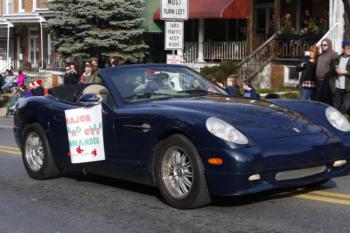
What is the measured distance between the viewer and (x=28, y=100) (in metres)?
8.64

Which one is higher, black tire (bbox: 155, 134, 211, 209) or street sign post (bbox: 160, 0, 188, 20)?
street sign post (bbox: 160, 0, 188, 20)

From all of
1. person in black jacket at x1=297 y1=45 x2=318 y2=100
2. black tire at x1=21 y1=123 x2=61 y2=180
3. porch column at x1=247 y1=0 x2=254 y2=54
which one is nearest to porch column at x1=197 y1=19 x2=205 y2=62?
porch column at x1=247 y1=0 x2=254 y2=54

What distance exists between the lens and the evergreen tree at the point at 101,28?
2761 cm

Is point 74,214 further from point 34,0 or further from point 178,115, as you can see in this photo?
point 34,0

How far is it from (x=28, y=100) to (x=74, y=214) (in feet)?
8.44

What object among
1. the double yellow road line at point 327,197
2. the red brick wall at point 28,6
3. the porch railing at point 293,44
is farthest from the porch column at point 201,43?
the double yellow road line at point 327,197

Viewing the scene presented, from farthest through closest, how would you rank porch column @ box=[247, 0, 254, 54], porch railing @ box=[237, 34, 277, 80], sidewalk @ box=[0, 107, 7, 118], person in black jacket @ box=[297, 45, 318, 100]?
porch column @ box=[247, 0, 254, 54] < sidewalk @ box=[0, 107, 7, 118] < porch railing @ box=[237, 34, 277, 80] < person in black jacket @ box=[297, 45, 318, 100]

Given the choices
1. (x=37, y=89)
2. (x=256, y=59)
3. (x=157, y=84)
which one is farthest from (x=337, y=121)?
(x=256, y=59)

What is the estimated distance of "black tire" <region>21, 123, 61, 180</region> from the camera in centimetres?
824

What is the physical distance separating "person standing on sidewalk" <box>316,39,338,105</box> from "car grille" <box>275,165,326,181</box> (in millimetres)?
7175

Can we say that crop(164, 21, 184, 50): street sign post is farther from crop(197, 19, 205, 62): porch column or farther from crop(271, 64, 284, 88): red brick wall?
crop(197, 19, 205, 62): porch column

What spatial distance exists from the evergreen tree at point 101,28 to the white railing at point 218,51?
6.65 feet

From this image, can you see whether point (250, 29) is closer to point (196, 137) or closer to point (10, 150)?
point (10, 150)

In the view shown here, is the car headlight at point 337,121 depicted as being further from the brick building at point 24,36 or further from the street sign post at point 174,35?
the brick building at point 24,36
